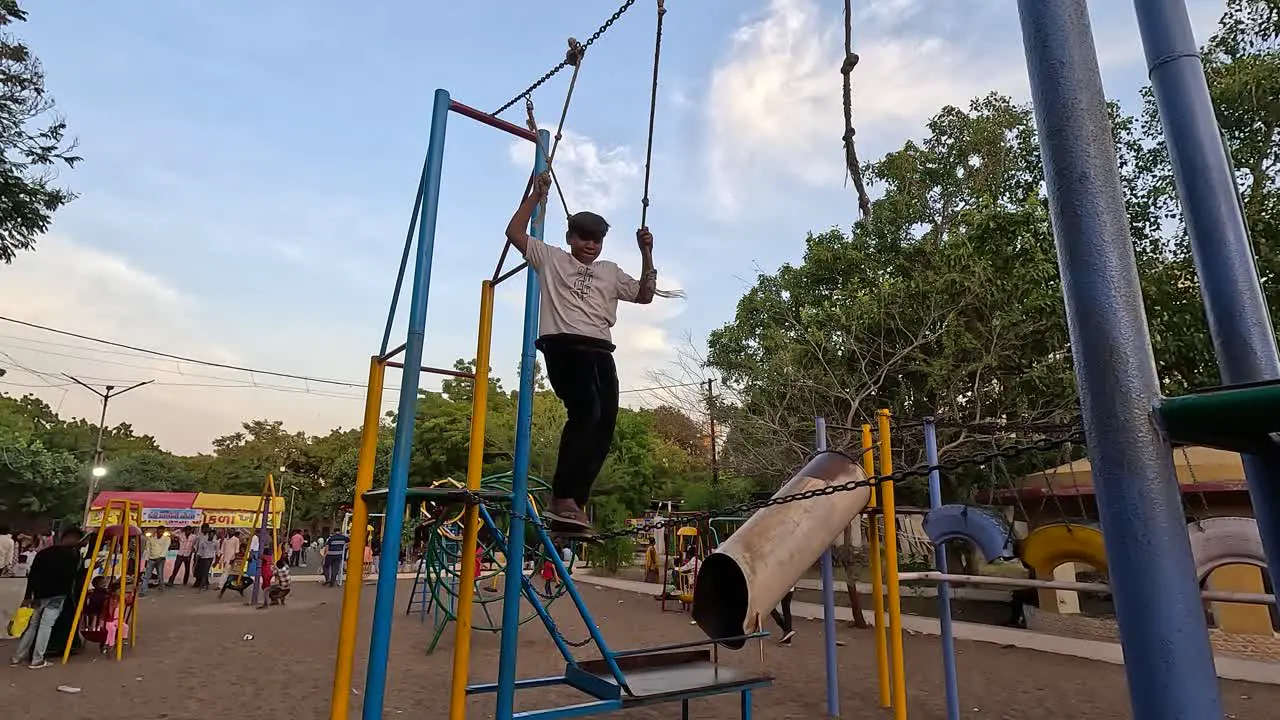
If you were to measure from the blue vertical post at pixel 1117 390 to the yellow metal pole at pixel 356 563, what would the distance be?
270cm

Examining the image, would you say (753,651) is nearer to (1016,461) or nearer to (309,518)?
(1016,461)

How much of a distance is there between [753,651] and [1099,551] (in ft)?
17.1

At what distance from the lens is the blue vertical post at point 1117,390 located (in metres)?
1.00

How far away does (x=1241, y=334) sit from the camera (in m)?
1.35

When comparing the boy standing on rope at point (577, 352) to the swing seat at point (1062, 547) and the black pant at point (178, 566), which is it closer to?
the swing seat at point (1062, 547)

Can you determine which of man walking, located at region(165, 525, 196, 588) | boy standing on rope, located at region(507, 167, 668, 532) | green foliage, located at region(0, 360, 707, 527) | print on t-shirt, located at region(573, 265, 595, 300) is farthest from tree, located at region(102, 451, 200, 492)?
print on t-shirt, located at region(573, 265, 595, 300)

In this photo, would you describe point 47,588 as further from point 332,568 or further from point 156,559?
point 332,568

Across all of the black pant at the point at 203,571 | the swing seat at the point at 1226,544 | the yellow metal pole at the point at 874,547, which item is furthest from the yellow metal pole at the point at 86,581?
the black pant at the point at 203,571

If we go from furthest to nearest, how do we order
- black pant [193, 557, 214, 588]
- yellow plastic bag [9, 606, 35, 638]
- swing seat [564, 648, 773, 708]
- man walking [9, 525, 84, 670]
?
1. black pant [193, 557, 214, 588]
2. yellow plastic bag [9, 606, 35, 638]
3. man walking [9, 525, 84, 670]
4. swing seat [564, 648, 773, 708]

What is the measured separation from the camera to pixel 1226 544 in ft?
12.6

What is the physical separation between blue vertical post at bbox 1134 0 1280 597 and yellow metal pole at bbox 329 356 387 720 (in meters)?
2.85

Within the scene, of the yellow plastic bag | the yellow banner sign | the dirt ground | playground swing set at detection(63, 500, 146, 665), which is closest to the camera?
the dirt ground

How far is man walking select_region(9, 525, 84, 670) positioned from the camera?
307 inches

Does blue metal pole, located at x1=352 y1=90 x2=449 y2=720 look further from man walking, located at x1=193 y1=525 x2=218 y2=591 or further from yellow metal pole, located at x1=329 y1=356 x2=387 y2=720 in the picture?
man walking, located at x1=193 y1=525 x2=218 y2=591
